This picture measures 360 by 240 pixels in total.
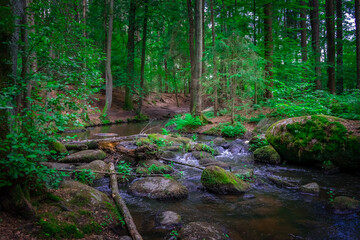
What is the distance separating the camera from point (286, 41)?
16.2 m

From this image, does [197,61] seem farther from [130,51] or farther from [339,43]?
[339,43]

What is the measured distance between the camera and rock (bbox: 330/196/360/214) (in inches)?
170

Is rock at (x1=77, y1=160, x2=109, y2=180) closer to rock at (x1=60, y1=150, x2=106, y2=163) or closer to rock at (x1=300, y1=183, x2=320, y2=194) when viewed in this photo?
rock at (x1=60, y1=150, x2=106, y2=163)

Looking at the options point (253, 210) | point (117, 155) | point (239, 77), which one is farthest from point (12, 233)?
point (239, 77)

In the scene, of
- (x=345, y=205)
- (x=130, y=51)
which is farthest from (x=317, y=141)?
(x=130, y=51)

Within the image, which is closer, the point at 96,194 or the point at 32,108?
the point at 32,108

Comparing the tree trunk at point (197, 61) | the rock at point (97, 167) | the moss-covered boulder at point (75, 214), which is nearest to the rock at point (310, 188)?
the moss-covered boulder at point (75, 214)

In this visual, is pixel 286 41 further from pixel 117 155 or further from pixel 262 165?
pixel 117 155

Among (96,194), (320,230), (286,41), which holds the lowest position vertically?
(320,230)

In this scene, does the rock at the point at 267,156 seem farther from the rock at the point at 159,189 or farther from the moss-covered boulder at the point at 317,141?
the rock at the point at 159,189

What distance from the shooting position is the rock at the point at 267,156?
26.1 ft

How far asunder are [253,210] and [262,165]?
11.7 ft

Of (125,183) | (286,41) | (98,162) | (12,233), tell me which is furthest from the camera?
(286,41)

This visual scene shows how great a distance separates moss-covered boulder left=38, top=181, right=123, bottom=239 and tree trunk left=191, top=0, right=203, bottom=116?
11.2 m
